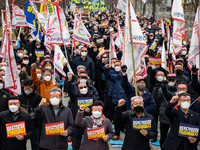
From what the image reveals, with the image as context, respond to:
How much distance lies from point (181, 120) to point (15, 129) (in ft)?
9.44

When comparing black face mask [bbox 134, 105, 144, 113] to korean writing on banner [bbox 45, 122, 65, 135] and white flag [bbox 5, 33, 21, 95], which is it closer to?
A: korean writing on banner [bbox 45, 122, 65, 135]

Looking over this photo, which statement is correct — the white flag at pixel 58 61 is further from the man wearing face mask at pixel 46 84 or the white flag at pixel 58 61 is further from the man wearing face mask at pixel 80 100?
the man wearing face mask at pixel 80 100

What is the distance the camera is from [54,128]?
5.28 meters

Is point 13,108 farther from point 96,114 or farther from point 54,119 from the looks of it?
point 96,114

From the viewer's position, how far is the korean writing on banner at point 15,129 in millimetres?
5219

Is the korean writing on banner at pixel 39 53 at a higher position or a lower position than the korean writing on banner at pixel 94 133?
higher

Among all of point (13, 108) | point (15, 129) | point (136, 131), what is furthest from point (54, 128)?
point (136, 131)

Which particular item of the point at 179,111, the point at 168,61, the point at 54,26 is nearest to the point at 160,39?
the point at 168,61

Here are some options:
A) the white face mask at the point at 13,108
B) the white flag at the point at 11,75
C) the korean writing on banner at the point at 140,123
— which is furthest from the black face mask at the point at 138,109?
the white flag at the point at 11,75

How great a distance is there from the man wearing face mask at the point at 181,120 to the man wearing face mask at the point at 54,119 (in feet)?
5.82

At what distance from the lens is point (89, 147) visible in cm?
518

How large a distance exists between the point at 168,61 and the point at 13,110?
6.03m

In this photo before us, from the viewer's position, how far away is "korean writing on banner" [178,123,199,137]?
5242 millimetres

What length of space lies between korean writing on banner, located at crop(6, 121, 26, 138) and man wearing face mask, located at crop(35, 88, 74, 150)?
0.30m
